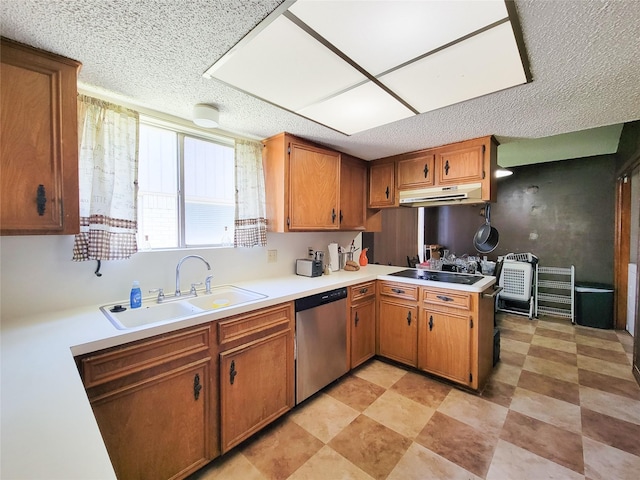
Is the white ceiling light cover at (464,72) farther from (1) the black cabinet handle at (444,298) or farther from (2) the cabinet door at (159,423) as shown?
(2) the cabinet door at (159,423)

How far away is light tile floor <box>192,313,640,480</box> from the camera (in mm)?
1525

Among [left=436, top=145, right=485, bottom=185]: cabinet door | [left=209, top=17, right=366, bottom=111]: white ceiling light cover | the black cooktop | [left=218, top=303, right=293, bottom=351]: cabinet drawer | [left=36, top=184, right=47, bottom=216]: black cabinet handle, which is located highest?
[left=209, top=17, right=366, bottom=111]: white ceiling light cover

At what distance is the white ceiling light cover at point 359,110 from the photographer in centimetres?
160

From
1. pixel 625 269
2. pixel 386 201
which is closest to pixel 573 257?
pixel 625 269

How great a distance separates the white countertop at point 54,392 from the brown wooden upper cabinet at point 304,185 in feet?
3.12

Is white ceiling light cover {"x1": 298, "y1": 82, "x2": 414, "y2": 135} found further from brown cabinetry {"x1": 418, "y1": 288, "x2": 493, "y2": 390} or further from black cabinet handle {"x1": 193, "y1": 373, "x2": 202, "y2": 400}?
black cabinet handle {"x1": 193, "y1": 373, "x2": 202, "y2": 400}

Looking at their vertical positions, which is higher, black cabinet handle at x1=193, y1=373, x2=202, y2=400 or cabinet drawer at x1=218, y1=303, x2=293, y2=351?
cabinet drawer at x1=218, y1=303, x2=293, y2=351

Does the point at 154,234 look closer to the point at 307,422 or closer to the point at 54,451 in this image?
the point at 54,451

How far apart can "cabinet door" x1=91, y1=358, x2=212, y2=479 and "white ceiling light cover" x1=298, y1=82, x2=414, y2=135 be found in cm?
169

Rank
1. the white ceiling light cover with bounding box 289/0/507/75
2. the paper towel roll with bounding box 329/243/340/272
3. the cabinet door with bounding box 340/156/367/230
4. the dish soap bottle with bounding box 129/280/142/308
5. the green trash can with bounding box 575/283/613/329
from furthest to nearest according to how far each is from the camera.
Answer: the green trash can with bounding box 575/283/613/329
the paper towel roll with bounding box 329/243/340/272
the cabinet door with bounding box 340/156/367/230
the dish soap bottle with bounding box 129/280/142/308
the white ceiling light cover with bounding box 289/0/507/75

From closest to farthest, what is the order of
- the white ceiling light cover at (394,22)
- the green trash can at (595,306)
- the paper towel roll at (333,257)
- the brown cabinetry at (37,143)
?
the white ceiling light cover at (394,22) < the brown cabinetry at (37,143) < the paper towel roll at (333,257) < the green trash can at (595,306)

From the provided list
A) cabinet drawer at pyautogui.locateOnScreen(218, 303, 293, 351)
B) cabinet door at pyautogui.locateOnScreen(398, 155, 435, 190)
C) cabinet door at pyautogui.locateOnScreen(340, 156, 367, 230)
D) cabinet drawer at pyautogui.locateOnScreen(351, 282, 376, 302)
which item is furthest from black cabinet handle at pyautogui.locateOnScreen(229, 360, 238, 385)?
cabinet door at pyautogui.locateOnScreen(398, 155, 435, 190)

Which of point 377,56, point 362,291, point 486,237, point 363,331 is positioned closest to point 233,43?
point 377,56

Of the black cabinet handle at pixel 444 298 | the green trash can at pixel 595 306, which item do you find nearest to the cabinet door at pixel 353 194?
the black cabinet handle at pixel 444 298
